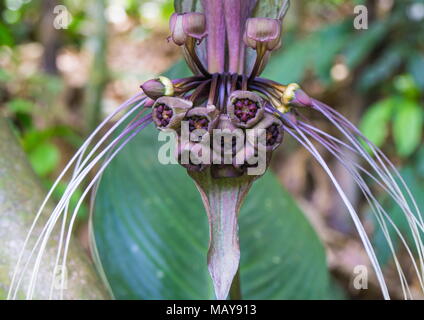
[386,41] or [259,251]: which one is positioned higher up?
[386,41]

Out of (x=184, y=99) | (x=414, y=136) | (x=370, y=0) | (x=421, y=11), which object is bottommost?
(x=184, y=99)

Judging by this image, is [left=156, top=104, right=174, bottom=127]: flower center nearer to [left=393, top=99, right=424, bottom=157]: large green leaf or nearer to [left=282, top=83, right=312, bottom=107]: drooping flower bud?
[left=282, top=83, right=312, bottom=107]: drooping flower bud

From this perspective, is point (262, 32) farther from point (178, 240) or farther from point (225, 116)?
point (178, 240)

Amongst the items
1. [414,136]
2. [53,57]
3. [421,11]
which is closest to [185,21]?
→ [414,136]

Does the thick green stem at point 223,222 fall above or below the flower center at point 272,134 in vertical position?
below

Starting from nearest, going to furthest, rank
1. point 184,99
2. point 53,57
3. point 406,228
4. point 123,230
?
point 184,99, point 123,230, point 406,228, point 53,57

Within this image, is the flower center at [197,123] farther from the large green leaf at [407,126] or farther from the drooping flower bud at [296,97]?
the large green leaf at [407,126]

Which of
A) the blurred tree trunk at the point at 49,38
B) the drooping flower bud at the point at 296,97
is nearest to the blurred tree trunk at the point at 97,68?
the blurred tree trunk at the point at 49,38

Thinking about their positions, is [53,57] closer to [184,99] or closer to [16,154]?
[16,154]
